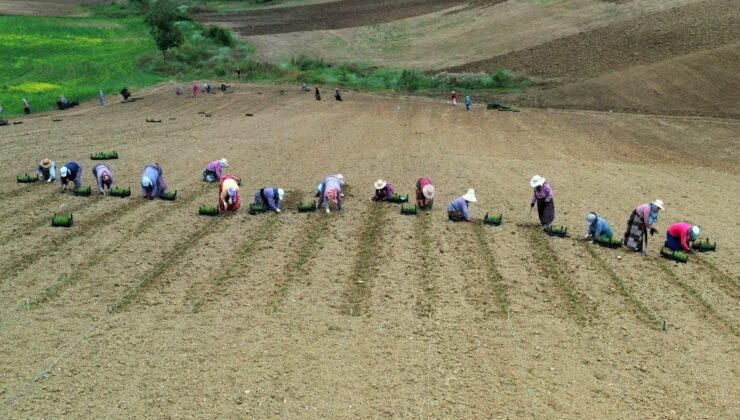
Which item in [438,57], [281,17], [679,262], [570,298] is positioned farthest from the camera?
[281,17]

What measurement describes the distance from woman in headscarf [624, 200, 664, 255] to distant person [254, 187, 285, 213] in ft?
33.6

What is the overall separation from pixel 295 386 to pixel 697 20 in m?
50.4

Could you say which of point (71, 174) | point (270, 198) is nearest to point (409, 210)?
point (270, 198)

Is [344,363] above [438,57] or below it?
below

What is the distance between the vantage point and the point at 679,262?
1770 centimetres

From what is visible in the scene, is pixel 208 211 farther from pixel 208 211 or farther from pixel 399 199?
pixel 399 199

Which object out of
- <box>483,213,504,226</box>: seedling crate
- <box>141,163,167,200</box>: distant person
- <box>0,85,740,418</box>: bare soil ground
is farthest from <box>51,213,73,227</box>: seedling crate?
Result: <box>483,213,504,226</box>: seedling crate

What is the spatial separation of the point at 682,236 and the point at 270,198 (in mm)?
11905

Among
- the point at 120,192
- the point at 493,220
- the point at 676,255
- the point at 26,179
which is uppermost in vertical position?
the point at 493,220

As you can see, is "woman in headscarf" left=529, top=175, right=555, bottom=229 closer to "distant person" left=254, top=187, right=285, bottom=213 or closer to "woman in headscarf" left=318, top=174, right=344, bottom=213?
"woman in headscarf" left=318, top=174, right=344, bottom=213

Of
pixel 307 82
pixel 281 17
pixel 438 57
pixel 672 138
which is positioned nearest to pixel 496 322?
pixel 672 138

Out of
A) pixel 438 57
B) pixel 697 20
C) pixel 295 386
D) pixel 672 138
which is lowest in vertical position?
pixel 295 386

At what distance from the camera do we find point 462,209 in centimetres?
2008

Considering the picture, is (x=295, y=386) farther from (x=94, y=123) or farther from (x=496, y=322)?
(x=94, y=123)
